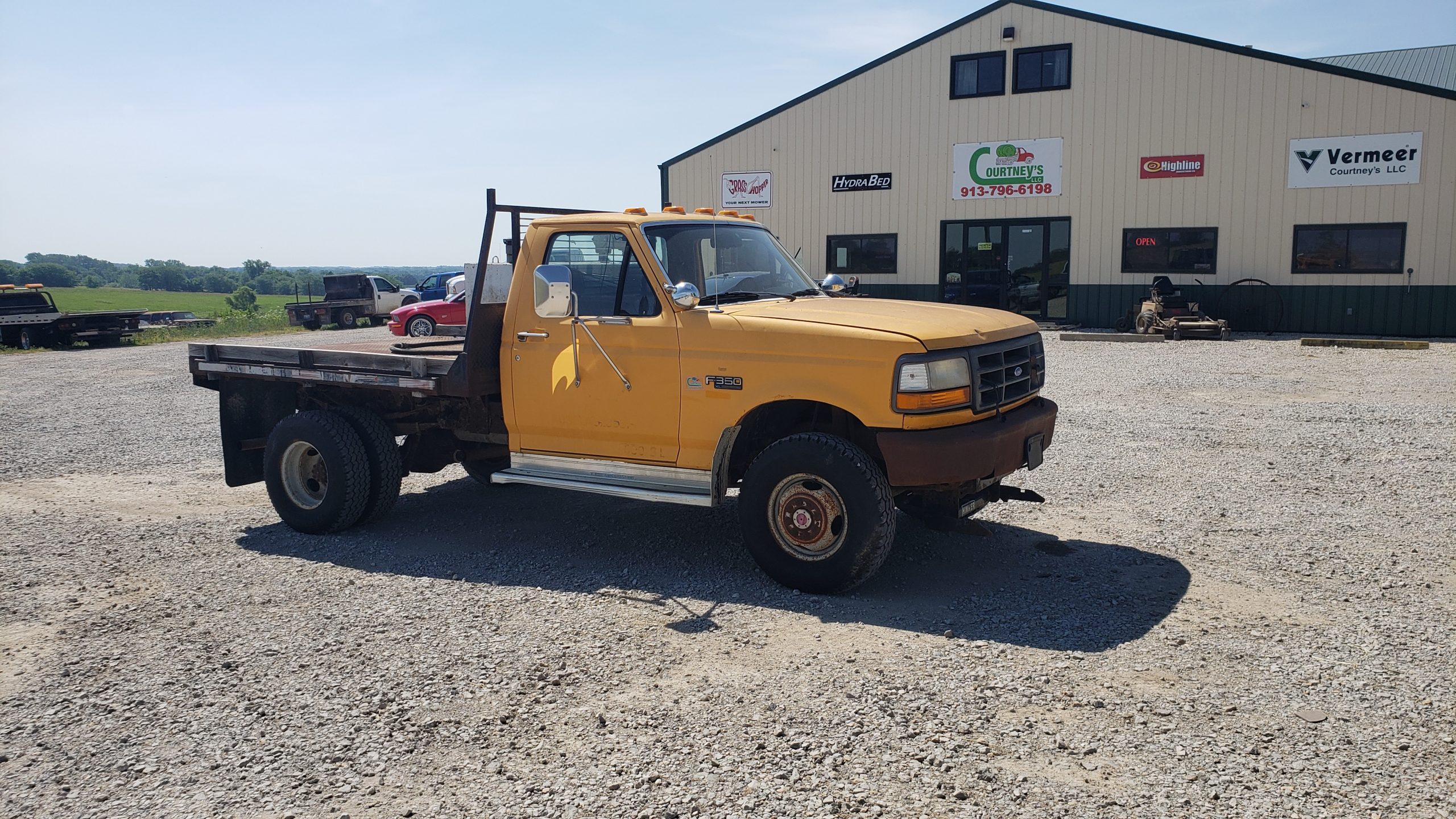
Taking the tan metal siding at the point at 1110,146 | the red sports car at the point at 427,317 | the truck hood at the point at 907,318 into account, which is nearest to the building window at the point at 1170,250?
the tan metal siding at the point at 1110,146

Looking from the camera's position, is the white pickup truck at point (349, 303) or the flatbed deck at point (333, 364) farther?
the white pickup truck at point (349, 303)

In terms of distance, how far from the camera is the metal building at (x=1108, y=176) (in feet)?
67.4

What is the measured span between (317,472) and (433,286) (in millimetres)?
27926

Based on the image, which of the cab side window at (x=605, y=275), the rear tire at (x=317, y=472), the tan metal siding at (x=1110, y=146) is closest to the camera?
the cab side window at (x=605, y=275)

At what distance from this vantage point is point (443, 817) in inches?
131

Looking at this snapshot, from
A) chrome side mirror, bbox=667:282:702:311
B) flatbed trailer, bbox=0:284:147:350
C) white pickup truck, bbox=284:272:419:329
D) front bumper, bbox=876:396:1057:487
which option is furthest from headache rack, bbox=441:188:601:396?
white pickup truck, bbox=284:272:419:329

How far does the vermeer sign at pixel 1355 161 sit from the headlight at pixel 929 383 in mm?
19660

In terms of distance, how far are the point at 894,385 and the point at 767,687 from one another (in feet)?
5.52

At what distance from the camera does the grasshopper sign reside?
76.4 ft

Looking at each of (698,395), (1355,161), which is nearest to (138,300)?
(1355,161)

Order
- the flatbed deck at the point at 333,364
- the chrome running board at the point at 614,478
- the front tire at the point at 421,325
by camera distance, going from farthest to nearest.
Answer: the front tire at the point at 421,325 < the flatbed deck at the point at 333,364 < the chrome running board at the point at 614,478

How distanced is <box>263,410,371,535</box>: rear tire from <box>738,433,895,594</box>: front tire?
2894mm

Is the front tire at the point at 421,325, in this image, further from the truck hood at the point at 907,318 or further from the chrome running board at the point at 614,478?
the truck hood at the point at 907,318

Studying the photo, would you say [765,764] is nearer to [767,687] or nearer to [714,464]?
[767,687]
